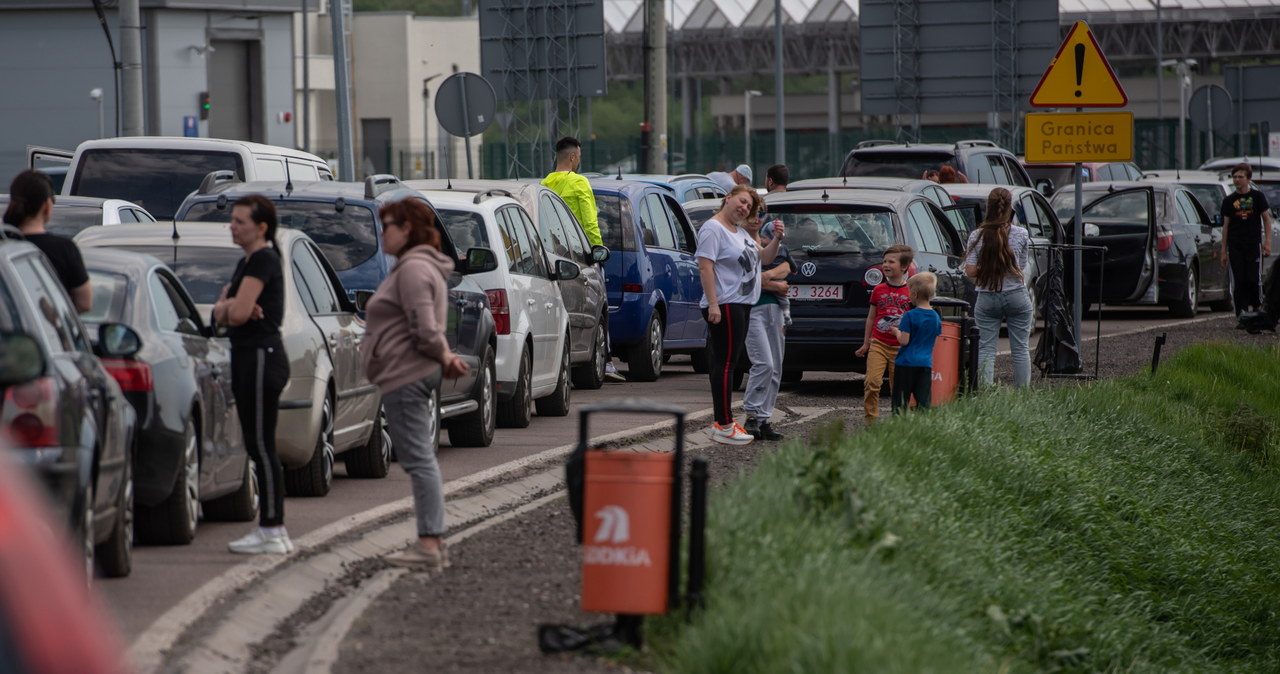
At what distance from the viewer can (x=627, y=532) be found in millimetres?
6188

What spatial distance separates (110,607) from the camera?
711 centimetres

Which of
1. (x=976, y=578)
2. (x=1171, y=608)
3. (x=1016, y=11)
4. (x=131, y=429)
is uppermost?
(x=1016, y=11)

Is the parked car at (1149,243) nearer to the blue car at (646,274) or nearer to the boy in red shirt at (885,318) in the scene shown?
the blue car at (646,274)

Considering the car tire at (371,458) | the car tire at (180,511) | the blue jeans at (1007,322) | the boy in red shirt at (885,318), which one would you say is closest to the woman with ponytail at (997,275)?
the blue jeans at (1007,322)

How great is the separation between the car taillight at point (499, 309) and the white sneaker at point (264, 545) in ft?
16.0

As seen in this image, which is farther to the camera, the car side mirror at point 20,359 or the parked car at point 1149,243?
the parked car at point 1149,243

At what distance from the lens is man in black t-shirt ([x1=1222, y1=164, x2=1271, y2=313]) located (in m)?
→ 23.2

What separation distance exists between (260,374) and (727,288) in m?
4.57

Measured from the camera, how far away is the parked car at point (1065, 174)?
30672 mm

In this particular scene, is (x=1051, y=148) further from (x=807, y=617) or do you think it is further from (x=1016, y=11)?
(x=1016, y=11)

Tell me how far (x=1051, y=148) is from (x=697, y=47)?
58.5m

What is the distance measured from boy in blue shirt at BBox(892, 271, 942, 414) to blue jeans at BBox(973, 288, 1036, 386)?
6.89 feet

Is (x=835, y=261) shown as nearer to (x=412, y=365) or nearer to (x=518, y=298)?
(x=518, y=298)

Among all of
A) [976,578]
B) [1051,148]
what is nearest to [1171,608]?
[976,578]
